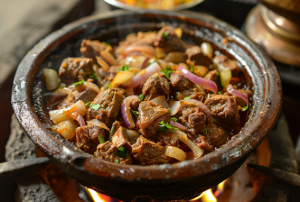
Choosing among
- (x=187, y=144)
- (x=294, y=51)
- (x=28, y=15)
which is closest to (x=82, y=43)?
(x=187, y=144)

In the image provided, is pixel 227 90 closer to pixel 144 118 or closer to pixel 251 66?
pixel 251 66

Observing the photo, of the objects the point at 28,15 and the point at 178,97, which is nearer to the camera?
the point at 178,97

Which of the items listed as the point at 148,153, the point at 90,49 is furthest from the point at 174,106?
the point at 90,49

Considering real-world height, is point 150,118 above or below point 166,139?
above

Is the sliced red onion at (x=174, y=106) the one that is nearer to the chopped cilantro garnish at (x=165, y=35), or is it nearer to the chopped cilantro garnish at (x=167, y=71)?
the chopped cilantro garnish at (x=167, y=71)

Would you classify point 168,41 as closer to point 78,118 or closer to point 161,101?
point 161,101

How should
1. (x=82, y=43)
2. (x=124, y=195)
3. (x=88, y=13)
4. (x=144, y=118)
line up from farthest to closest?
(x=88, y=13) → (x=82, y=43) → (x=144, y=118) → (x=124, y=195)

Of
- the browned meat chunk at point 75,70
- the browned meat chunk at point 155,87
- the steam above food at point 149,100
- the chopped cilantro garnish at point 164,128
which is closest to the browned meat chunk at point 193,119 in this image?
the steam above food at point 149,100
